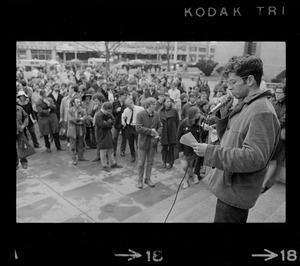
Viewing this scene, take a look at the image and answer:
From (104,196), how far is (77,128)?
173cm

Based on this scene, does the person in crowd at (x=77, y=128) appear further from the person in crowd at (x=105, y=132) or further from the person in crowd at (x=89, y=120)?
the person in crowd at (x=105, y=132)

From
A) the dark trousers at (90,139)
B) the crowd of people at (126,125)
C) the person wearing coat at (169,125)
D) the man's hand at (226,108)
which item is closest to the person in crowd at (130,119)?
the crowd of people at (126,125)

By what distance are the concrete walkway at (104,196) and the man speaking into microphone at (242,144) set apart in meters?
0.60

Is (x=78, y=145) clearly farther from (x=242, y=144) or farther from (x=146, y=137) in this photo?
(x=242, y=144)

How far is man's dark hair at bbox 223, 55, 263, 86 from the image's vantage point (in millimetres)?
1325

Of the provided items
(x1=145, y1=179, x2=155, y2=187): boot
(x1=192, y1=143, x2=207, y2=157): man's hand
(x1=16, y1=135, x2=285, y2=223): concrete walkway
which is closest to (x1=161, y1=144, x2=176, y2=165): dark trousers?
(x1=16, y1=135, x2=285, y2=223): concrete walkway

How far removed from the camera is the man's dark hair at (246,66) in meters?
1.33
